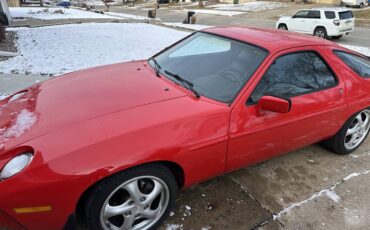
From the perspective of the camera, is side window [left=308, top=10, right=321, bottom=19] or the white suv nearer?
the white suv

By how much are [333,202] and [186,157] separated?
156 cm

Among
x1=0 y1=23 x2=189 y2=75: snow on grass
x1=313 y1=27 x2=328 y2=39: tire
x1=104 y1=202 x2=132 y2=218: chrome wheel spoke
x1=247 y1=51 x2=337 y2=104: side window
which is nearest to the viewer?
x1=104 y1=202 x2=132 y2=218: chrome wheel spoke

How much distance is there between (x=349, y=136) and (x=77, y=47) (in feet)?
24.8

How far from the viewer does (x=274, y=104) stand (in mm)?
2643

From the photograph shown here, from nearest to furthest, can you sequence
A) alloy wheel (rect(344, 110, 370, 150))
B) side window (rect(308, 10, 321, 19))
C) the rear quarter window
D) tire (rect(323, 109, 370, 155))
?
tire (rect(323, 109, 370, 155)) → alloy wheel (rect(344, 110, 370, 150)) → the rear quarter window → side window (rect(308, 10, 321, 19))

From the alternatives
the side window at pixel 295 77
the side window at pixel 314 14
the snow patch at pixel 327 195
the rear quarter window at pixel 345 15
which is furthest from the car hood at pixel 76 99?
the side window at pixel 314 14

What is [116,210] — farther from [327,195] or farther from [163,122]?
[327,195]

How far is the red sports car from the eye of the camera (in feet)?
6.77

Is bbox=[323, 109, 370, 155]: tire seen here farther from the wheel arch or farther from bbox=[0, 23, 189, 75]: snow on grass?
bbox=[0, 23, 189, 75]: snow on grass

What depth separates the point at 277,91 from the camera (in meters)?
2.97

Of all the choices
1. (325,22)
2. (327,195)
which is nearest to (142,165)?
(327,195)

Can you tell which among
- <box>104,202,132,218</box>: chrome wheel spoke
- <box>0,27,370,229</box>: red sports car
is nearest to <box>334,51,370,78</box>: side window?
<box>0,27,370,229</box>: red sports car

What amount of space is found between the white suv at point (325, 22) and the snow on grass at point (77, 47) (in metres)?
7.95

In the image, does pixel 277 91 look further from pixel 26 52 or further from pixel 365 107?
pixel 26 52
